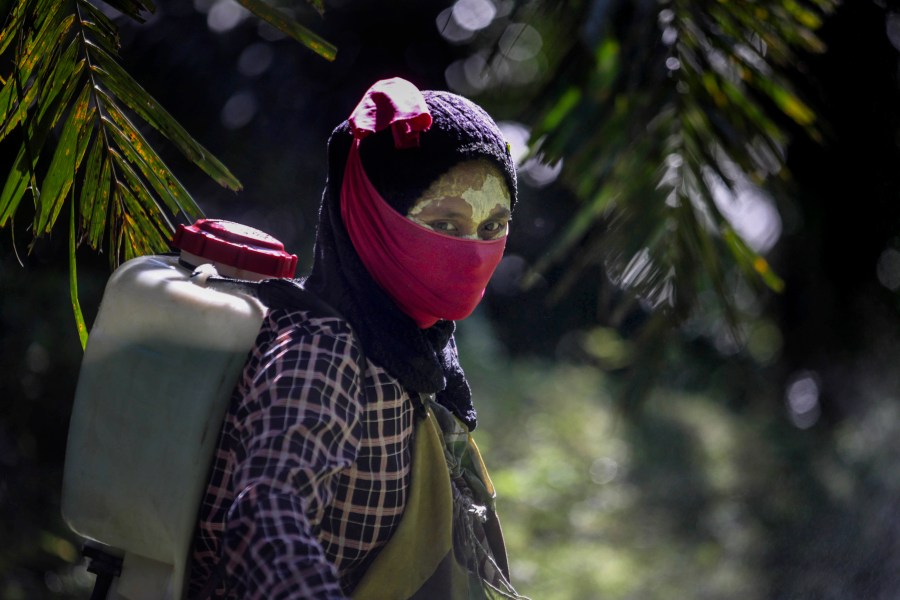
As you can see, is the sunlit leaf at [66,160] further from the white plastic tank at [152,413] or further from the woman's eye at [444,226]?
the woman's eye at [444,226]

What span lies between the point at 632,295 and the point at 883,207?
300cm

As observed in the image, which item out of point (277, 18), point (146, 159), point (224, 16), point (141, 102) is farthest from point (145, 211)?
point (224, 16)

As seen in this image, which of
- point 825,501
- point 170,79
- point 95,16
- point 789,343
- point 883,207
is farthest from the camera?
point 825,501

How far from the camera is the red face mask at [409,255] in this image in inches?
65.9

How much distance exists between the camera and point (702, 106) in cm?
171

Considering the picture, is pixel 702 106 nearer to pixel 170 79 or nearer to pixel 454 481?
pixel 454 481

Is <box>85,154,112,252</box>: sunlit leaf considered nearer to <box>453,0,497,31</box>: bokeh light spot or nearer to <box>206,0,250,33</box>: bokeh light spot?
<box>453,0,497,31</box>: bokeh light spot

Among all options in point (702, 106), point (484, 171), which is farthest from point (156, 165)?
point (702, 106)

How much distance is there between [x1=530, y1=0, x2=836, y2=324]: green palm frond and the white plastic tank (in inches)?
21.5

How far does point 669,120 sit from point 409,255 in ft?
1.41

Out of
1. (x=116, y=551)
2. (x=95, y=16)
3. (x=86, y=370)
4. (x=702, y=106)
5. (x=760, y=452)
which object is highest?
(x=702, y=106)

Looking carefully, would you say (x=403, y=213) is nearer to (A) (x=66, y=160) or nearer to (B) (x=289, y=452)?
(B) (x=289, y=452)

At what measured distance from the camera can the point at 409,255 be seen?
1.67m

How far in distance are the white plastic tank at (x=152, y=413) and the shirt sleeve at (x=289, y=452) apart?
0.05 m
